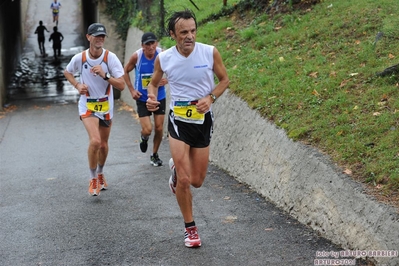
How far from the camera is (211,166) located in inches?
420

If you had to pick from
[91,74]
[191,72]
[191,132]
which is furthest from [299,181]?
[91,74]

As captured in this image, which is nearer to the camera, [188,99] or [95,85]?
[188,99]

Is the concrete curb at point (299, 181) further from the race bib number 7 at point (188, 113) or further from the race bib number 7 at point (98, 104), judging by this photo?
the race bib number 7 at point (98, 104)

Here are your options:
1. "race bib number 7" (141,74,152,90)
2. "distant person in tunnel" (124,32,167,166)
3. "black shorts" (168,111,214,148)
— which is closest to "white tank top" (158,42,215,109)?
"black shorts" (168,111,214,148)

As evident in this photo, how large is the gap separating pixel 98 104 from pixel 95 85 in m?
0.25

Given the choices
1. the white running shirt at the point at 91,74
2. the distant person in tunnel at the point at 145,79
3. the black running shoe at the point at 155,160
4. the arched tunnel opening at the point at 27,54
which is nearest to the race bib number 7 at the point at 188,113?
the white running shirt at the point at 91,74

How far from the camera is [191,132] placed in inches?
262

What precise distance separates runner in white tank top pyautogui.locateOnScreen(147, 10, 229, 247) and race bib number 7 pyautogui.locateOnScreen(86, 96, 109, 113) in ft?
7.18

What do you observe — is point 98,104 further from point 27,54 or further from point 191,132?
point 27,54

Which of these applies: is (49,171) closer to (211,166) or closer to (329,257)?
(211,166)

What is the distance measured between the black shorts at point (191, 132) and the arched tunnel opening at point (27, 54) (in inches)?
615

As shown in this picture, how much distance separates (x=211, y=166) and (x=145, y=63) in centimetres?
195

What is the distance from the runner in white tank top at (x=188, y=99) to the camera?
21.3ft

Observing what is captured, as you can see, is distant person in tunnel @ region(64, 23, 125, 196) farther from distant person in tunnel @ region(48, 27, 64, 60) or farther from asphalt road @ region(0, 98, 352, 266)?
distant person in tunnel @ region(48, 27, 64, 60)
